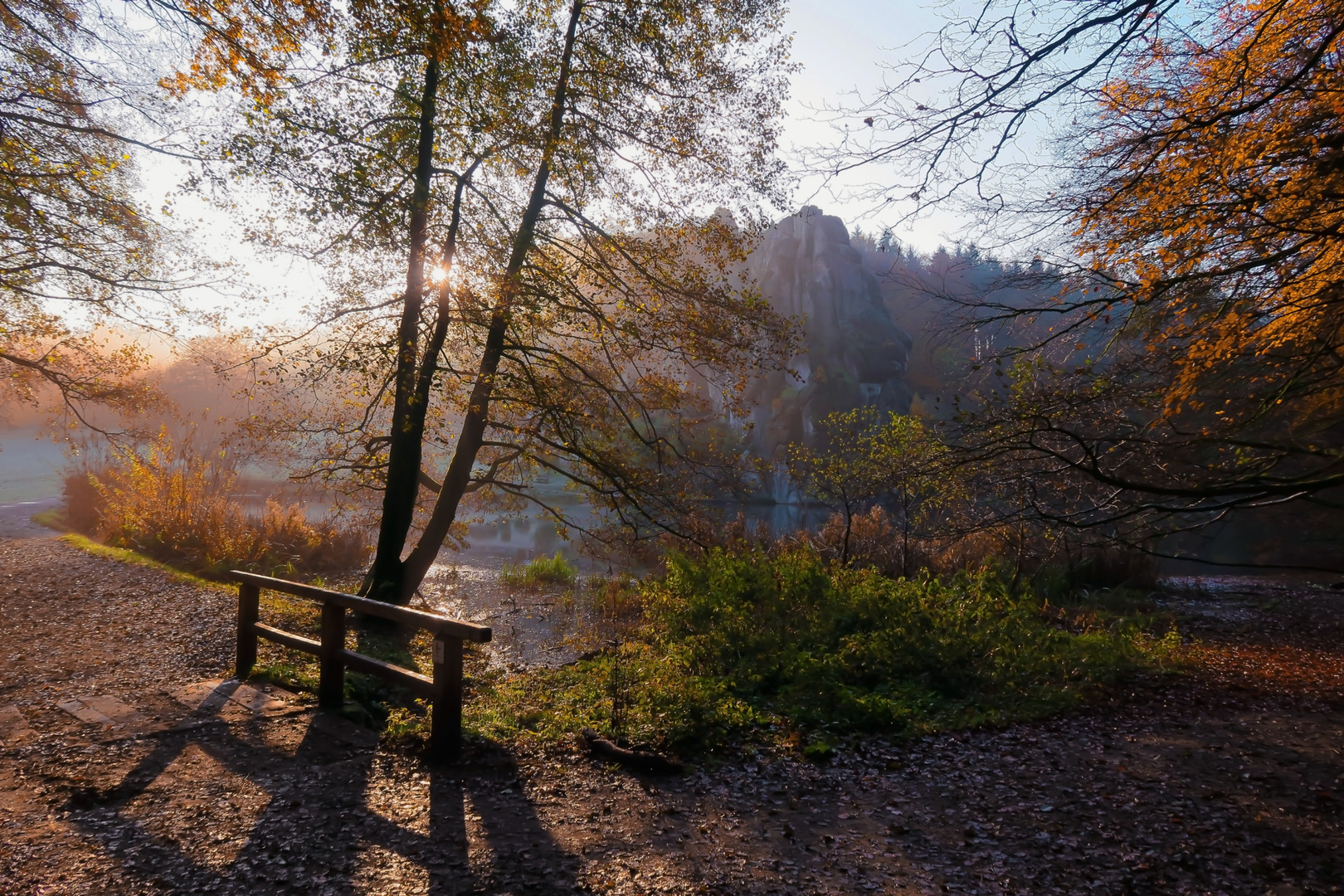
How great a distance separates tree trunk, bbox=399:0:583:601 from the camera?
9898mm

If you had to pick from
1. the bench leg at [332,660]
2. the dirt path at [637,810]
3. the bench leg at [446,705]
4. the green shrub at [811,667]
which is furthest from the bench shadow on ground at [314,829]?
the green shrub at [811,667]

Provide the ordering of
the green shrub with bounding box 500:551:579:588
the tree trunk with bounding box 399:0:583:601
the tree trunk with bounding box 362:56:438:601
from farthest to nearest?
the green shrub with bounding box 500:551:579:588 → the tree trunk with bounding box 399:0:583:601 → the tree trunk with bounding box 362:56:438:601

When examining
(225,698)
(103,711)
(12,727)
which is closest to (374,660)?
(225,698)

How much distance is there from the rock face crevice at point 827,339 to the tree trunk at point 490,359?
4545cm

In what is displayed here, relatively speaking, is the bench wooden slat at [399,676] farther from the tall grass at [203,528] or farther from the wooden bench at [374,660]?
the tall grass at [203,528]

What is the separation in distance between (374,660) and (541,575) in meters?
12.3

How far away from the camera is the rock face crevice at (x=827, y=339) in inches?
2240

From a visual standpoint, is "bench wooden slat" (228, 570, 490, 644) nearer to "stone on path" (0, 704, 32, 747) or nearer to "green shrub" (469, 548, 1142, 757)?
"green shrub" (469, 548, 1142, 757)

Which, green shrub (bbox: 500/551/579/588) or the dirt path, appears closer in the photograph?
the dirt path

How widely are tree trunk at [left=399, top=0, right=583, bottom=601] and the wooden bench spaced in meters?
3.93

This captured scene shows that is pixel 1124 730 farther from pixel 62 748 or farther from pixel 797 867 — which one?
pixel 62 748

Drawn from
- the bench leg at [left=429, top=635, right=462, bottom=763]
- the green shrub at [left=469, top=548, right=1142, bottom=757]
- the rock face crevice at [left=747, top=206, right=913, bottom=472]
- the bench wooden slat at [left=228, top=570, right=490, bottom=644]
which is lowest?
the green shrub at [left=469, top=548, right=1142, bottom=757]

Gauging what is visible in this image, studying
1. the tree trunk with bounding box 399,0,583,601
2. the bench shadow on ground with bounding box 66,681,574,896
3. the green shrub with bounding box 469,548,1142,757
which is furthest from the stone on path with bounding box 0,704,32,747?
the tree trunk with bounding box 399,0,583,601

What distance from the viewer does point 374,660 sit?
19.3 feet
